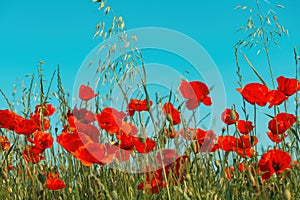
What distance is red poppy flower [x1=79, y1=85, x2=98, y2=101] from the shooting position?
1960mm

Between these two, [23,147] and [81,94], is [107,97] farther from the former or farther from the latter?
[23,147]

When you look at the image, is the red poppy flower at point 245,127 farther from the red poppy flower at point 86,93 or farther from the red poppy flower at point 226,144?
the red poppy flower at point 86,93

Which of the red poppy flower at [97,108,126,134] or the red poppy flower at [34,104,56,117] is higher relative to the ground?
the red poppy flower at [34,104,56,117]

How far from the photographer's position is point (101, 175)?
1.93m

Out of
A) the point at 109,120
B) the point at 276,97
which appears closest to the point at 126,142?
the point at 109,120

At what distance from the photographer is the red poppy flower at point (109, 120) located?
1.64 meters

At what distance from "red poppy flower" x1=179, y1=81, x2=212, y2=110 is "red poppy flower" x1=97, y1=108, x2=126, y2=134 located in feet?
0.84

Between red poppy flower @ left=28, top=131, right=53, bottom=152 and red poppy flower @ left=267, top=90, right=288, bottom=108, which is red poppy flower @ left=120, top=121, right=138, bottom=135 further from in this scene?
red poppy flower @ left=267, top=90, right=288, bottom=108

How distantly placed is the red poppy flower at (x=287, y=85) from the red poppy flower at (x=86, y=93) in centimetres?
77

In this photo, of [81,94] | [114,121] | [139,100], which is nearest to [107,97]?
[81,94]

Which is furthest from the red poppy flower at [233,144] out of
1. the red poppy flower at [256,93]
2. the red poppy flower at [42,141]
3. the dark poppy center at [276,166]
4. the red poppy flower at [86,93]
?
the red poppy flower at [42,141]

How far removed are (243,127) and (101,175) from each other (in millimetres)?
621

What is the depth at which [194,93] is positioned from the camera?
163 cm

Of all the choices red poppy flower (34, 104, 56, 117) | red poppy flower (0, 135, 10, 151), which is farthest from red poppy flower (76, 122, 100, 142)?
red poppy flower (0, 135, 10, 151)
